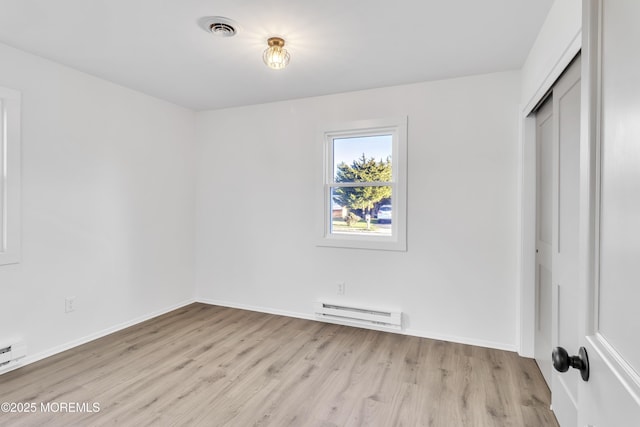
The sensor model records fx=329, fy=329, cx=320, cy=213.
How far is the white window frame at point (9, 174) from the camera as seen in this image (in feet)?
8.25

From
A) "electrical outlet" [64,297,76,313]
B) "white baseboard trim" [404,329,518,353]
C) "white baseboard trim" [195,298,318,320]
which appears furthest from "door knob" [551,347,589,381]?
"electrical outlet" [64,297,76,313]

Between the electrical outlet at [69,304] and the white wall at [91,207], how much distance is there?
0.04 metres

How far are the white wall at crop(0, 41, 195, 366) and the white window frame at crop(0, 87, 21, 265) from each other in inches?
2.3

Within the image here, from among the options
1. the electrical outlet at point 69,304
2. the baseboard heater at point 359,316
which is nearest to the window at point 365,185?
the baseboard heater at point 359,316

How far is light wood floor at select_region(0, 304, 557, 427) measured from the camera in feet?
6.61

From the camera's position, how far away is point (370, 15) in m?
2.09

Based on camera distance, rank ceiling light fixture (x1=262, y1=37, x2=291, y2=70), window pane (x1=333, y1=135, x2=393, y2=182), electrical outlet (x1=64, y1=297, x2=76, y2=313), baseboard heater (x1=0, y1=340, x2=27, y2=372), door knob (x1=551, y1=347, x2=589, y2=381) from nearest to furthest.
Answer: door knob (x1=551, y1=347, x2=589, y2=381)
ceiling light fixture (x1=262, y1=37, x2=291, y2=70)
baseboard heater (x1=0, y1=340, x2=27, y2=372)
electrical outlet (x1=64, y1=297, x2=76, y2=313)
window pane (x1=333, y1=135, x2=393, y2=182)

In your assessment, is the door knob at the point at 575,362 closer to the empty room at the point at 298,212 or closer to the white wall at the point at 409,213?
the empty room at the point at 298,212

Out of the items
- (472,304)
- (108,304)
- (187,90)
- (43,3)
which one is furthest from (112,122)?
(472,304)

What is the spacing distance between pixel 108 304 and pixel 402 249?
300 centimetres

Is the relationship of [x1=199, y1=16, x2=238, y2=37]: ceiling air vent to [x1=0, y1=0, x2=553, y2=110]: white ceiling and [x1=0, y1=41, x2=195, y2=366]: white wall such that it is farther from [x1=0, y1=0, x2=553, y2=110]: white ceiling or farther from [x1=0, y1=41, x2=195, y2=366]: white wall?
[x1=0, y1=41, x2=195, y2=366]: white wall

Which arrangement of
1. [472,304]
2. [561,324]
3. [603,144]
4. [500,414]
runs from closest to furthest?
1. [603,144]
2. [561,324]
3. [500,414]
4. [472,304]

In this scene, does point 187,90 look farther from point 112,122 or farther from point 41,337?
point 41,337

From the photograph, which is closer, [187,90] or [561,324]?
[561,324]
